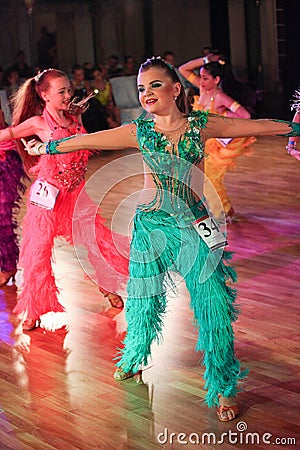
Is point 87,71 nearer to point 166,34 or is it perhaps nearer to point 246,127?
point 166,34

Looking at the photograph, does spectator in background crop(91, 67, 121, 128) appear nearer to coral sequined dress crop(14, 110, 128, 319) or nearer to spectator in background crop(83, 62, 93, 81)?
spectator in background crop(83, 62, 93, 81)

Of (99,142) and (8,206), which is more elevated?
(99,142)

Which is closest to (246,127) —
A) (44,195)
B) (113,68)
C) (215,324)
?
(215,324)

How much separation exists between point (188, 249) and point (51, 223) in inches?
51.1

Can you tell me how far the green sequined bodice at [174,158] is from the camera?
3488 millimetres

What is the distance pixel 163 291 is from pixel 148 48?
11086mm

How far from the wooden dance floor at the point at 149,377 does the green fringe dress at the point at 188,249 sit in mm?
205

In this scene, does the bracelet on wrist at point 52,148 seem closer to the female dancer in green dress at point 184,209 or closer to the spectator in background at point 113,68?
the female dancer in green dress at point 184,209

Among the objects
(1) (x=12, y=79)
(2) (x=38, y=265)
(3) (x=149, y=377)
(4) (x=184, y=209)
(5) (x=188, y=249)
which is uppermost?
(1) (x=12, y=79)

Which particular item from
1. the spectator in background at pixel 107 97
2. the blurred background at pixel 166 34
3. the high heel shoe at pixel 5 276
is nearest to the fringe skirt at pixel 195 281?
the high heel shoe at pixel 5 276

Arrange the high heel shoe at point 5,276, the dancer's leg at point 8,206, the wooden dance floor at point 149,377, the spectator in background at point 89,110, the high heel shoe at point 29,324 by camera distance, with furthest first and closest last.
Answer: the spectator in background at point 89,110 → the high heel shoe at point 5,276 → the dancer's leg at point 8,206 → the high heel shoe at point 29,324 → the wooden dance floor at point 149,377

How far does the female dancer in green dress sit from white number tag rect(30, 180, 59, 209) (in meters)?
0.98

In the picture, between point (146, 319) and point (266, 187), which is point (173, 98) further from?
point (266, 187)

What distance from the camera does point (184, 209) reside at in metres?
3.51
